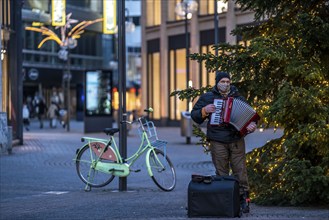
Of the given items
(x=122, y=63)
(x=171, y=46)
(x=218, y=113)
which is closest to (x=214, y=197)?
(x=218, y=113)

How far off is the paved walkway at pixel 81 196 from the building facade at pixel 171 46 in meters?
24.4

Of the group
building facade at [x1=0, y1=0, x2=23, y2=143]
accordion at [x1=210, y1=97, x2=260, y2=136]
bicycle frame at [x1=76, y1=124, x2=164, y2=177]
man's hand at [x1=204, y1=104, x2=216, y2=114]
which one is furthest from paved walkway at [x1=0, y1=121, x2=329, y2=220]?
building facade at [x1=0, y1=0, x2=23, y2=143]

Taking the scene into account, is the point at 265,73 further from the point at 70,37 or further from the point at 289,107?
the point at 70,37

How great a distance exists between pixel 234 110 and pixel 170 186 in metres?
4.48

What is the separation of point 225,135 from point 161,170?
4.20m

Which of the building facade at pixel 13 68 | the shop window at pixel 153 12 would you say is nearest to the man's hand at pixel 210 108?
the building facade at pixel 13 68

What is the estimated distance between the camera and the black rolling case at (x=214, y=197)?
8.96 m

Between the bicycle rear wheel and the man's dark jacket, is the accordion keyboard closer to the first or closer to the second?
the man's dark jacket

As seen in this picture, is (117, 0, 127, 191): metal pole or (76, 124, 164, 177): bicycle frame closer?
(117, 0, 127, 191): metal pole

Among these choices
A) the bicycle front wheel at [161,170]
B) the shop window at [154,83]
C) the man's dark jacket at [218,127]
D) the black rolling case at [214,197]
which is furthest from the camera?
the shop window at [154,83]

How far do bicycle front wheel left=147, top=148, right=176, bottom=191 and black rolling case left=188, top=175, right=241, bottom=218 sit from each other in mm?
4461

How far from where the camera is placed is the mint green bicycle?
44.5 ft

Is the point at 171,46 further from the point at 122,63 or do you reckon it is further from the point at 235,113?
the point at 235,113

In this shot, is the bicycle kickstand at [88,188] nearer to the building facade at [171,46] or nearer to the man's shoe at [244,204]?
the man's shoe at [244,204]
